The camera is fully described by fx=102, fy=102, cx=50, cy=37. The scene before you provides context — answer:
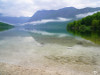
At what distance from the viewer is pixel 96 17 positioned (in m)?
99.9

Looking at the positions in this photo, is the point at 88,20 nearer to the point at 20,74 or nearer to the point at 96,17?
the point at 96,17

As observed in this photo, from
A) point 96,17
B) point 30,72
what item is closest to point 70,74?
point 30,72

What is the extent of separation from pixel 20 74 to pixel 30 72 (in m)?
0.92

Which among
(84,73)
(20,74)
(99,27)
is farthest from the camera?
(99,27)

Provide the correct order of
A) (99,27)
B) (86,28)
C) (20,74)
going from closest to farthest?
(20,74)
(99,27)
(86,28)

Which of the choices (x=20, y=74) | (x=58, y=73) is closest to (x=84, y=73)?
(x=58, y=73)

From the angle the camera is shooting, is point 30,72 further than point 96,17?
No

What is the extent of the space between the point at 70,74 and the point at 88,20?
335 feet

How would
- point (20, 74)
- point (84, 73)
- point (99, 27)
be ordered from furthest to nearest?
point (99, 27)
point (84, 73)
point (20, 74)

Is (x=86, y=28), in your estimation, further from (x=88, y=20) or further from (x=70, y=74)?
(x=70, y=74)

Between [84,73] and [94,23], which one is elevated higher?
[94,23]

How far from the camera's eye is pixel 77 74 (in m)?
9.27

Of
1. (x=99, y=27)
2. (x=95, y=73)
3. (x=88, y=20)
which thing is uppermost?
(x=88, y=20)

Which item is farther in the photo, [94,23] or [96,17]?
[96,17]
